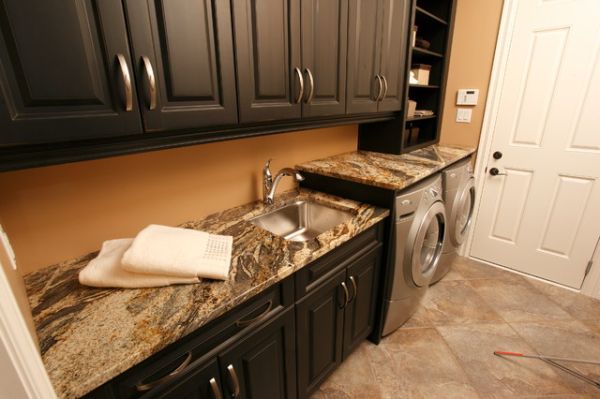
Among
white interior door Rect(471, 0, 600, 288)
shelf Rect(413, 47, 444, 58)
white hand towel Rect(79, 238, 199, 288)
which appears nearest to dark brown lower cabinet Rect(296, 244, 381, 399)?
white hand towel Rect(79, 238, 199, 288)

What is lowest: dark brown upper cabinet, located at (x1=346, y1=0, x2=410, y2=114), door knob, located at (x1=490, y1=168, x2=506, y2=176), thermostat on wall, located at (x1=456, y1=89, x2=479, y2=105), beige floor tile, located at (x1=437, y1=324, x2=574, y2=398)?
beige floor tile, located at (x1=437, y1=324, x2=574, y2=398)

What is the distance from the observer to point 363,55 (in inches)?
58.5

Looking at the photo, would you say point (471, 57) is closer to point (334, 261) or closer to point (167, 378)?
point (334, 261)

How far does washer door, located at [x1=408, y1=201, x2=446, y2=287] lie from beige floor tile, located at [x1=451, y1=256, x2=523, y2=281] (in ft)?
2.30

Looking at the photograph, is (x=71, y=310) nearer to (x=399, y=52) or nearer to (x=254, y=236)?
(x=254, y=236)

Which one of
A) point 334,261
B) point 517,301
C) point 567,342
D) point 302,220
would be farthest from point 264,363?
point 517,301

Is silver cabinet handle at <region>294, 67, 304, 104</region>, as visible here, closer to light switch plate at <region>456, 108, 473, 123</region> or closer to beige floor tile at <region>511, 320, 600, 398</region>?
light switch plate at <region>456, 108, 473, 123</region>

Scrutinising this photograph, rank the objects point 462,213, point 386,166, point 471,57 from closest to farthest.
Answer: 1. point 386,166
2. point 462,213
3. point 471,57

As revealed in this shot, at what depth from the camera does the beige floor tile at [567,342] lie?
5.20 feet

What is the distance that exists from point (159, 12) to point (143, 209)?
75 centimetres

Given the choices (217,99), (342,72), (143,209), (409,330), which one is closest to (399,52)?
(342,72)

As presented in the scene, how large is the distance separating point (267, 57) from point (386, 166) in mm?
1020

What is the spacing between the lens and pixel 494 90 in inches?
88.4

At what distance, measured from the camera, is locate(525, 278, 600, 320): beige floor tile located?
202 cm
